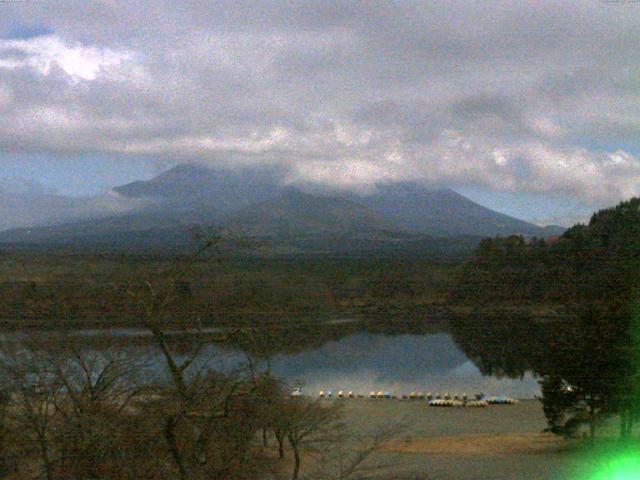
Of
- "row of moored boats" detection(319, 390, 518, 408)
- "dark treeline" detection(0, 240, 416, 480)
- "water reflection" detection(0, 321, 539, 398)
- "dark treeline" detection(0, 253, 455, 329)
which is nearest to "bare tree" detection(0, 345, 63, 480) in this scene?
"dark treeline" detection(0, 240, 416, 480)

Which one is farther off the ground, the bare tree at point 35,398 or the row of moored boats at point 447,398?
the bare tree at point 35,398

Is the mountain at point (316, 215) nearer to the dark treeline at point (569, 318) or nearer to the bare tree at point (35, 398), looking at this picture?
the dark treeline at point (569, 318)

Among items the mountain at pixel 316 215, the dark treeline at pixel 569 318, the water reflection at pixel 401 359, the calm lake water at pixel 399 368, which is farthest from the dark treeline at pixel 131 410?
the mountain at pixel 316 215

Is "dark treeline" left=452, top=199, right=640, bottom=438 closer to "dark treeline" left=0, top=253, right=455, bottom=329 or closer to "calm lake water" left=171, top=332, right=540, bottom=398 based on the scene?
"calm lake water" left=171, top=332, right=540, bottom=398

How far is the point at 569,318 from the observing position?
1691cm

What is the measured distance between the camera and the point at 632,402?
9.95 meters

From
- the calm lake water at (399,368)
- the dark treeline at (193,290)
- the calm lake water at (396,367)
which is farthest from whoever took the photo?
the calm lake water at (399,368)

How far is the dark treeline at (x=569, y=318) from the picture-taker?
9.98m

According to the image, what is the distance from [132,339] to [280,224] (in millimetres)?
47077

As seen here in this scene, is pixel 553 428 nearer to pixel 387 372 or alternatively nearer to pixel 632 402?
pixel 632 402

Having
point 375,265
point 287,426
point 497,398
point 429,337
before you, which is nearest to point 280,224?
point 375,265

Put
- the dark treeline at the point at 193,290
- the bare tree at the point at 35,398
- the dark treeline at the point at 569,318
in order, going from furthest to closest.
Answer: the dark treeline at the point at 569,318
the dark treeline at the point at 193,290
the bare tree at the point at 35,398

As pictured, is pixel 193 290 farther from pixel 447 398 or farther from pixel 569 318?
pixel 569 318

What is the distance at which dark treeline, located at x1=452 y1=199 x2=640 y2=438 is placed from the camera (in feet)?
32.7
